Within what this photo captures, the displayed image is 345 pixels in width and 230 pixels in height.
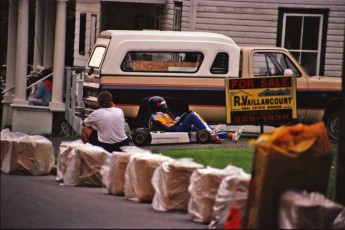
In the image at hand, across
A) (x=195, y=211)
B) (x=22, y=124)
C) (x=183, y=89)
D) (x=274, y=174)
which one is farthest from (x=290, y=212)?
(x=22, y=124)

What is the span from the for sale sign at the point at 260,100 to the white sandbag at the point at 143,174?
277 inches

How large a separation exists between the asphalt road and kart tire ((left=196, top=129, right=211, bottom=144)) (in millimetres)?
7282

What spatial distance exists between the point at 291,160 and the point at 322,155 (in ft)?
1.33

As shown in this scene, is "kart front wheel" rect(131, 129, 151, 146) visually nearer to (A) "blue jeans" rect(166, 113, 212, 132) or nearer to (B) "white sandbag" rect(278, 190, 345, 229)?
(A) "blue jeans" rect(166, 113, 212, 132)

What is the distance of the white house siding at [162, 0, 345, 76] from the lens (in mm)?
31266

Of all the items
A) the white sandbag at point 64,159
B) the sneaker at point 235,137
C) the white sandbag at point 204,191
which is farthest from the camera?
the sneaker at point 235,137

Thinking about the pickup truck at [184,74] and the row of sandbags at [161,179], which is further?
the pickup truck at [184,74]

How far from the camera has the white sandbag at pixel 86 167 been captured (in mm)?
16766

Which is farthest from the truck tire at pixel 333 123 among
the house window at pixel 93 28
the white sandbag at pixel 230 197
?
the house window at pixel 93 28

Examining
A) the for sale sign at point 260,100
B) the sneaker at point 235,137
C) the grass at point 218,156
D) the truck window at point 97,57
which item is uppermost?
the truck window at point 97,57

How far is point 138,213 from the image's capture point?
45.3 ft


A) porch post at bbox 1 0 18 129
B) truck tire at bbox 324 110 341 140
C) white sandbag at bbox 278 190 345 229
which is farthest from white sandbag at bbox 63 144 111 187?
porch post at bbox 1 0 18 129

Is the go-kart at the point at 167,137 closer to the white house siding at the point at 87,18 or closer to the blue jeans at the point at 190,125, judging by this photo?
the blue jeans at the point at 190,125

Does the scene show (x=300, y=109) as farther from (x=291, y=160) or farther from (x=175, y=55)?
(x=291, y=160)
